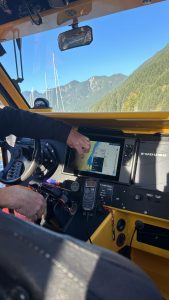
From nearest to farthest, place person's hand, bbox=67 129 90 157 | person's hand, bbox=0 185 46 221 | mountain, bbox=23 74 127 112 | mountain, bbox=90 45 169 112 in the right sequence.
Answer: person's hand, bbox=0 185 46 221, mountain, bbox=90 45 169 112, person's hand, bbox=67 129 90 157, mountain, bbox=23 74 127 112

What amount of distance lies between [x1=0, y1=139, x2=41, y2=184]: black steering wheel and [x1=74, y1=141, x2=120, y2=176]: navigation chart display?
334 millimetres

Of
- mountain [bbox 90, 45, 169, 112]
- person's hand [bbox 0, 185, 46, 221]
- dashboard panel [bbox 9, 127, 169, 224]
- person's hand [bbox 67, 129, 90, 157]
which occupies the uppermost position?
mountain [bbox 90, 45, 169, 112]

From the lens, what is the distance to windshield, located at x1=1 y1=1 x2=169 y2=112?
219cm

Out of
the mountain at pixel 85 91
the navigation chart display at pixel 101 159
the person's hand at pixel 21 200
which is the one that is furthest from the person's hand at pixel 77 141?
the person's hand at pixel 21 200

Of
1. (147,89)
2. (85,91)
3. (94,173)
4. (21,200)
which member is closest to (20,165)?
(94,173)

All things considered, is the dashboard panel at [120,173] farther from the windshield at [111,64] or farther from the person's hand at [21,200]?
the person's hand at [21,200]

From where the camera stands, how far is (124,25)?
237cm

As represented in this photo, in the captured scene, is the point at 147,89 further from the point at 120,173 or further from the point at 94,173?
the point at 94,173

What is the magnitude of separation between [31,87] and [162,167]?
154 cm

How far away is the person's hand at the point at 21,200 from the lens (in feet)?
4.41

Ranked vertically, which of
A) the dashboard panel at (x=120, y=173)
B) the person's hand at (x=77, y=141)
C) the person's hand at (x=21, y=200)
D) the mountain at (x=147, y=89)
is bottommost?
the person's hand at (x=21, y=200)

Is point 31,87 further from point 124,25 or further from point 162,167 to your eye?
point 162,167

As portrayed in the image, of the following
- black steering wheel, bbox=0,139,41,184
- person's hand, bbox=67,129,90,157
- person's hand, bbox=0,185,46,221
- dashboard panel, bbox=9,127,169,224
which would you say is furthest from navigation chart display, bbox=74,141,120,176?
person's hand, bbox=0,185,46,221

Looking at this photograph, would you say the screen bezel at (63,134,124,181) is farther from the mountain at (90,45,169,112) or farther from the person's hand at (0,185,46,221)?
the person's hand at (0,185,46,221)
